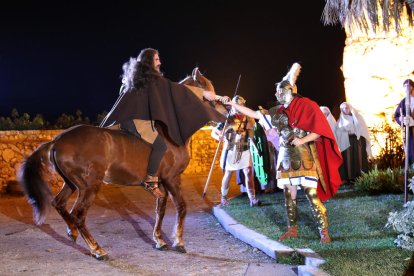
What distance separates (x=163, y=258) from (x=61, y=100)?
1944 cm

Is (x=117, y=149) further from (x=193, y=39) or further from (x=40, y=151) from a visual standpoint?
(x=193, y=39)

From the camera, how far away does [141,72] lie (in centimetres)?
707

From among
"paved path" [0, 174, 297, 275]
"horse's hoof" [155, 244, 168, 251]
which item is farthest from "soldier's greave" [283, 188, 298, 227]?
"horse's hoof" [155, 244, 168, 251]

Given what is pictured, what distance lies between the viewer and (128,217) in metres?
10.2

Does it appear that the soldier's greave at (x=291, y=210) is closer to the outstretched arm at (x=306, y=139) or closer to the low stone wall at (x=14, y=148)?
the outstretched arm at (x=306, y=139)

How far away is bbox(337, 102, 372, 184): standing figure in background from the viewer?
12.8 m

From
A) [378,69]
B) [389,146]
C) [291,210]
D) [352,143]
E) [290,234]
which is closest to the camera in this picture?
[290,234]

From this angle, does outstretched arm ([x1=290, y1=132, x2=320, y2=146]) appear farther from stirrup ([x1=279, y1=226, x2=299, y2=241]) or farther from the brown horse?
the brown horse

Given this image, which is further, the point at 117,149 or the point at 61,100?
the point at 61,100

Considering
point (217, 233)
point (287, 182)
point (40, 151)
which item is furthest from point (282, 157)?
point (40, 151)

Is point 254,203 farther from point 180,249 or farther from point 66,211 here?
point 66,211

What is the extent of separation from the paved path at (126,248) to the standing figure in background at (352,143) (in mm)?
3670

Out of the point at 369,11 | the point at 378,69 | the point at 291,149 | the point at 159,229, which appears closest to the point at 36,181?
the point at 159,229

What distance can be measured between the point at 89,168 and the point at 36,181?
29.7 inches
